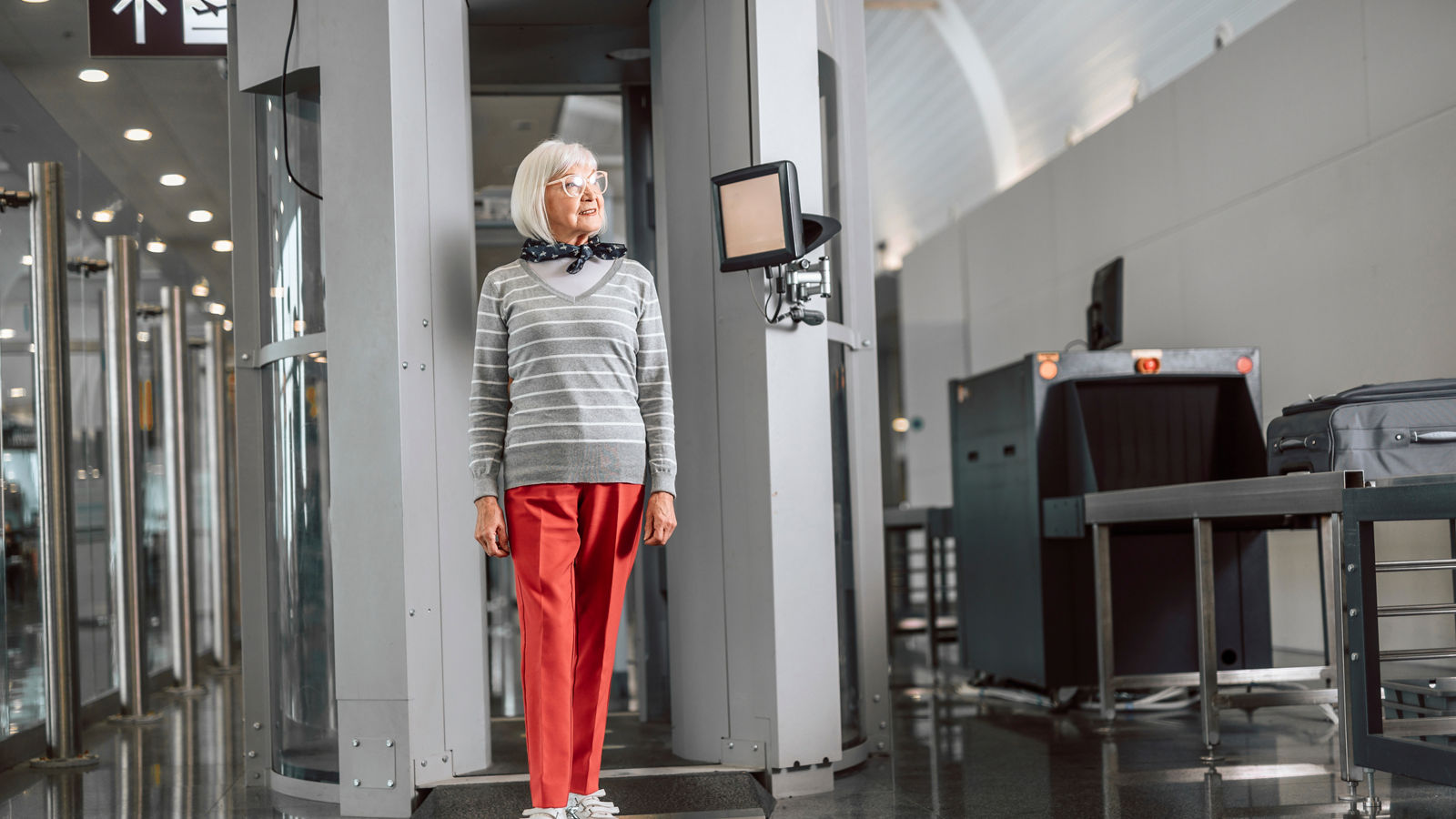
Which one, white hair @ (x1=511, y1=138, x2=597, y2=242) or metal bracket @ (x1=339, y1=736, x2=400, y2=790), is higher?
white hair @ (x1=511, y1=138, x2=597, y2=242)

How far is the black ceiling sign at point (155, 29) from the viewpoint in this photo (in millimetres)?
4598

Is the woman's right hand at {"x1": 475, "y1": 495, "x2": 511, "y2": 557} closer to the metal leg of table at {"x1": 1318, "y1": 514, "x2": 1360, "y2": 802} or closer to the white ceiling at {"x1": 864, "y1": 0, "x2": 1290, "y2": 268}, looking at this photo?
the metal leg of table at {"x1": 1318, "y1": 514, "x2": 1360, "y2": 802}

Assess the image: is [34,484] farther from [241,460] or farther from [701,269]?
[701,269]

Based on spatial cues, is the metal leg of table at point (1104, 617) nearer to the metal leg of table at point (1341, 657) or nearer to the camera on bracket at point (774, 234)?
the metal leg of table at point (1341, 657)

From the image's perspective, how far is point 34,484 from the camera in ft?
15.4

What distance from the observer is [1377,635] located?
294cm

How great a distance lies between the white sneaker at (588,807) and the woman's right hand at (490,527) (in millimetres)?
629

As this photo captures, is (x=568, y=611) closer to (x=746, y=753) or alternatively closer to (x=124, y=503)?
(x=746, y=753)

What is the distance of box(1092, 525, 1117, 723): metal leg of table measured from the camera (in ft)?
15.4

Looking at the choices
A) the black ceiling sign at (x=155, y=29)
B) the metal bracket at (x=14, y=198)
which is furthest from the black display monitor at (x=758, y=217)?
the metal bracket at (x=14, y=198)

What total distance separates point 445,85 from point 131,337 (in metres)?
3.02

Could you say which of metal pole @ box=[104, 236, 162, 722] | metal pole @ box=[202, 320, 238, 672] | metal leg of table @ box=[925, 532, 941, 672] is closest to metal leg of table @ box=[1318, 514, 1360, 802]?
metal leg of table @ box=[925, 532, 941, 672]

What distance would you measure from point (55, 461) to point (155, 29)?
1.68m

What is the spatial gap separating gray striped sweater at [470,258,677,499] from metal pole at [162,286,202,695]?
15.3 feet
